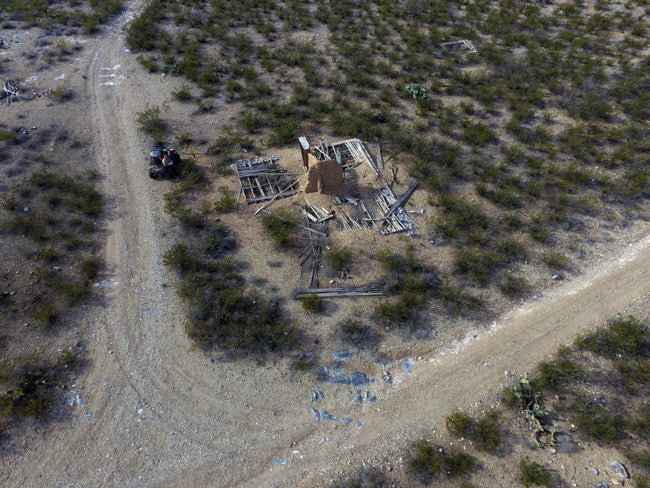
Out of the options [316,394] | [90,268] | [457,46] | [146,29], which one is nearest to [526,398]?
[316,394]

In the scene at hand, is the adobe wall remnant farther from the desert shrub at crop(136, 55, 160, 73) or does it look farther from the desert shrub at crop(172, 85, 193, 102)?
the desert shrub at crop(136, 55, 160, 73)

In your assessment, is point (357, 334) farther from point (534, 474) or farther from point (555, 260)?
point (555, 260)

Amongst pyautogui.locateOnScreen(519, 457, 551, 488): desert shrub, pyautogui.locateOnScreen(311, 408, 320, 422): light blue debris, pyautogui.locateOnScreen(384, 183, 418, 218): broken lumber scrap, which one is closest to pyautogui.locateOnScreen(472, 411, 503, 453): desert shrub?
pyautogui.locateOnScreen(519, 457, 551, 488): desert shrub

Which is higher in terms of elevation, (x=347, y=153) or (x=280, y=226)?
(x=347, y=153)

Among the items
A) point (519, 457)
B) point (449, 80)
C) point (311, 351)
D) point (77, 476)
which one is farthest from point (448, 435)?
point (449, 80)

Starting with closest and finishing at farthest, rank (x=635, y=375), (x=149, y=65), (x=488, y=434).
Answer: (x=488, y=434) → (x=635, y=375) → (x=149, y=65)

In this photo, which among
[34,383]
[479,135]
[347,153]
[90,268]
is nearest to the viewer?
[34,383]
